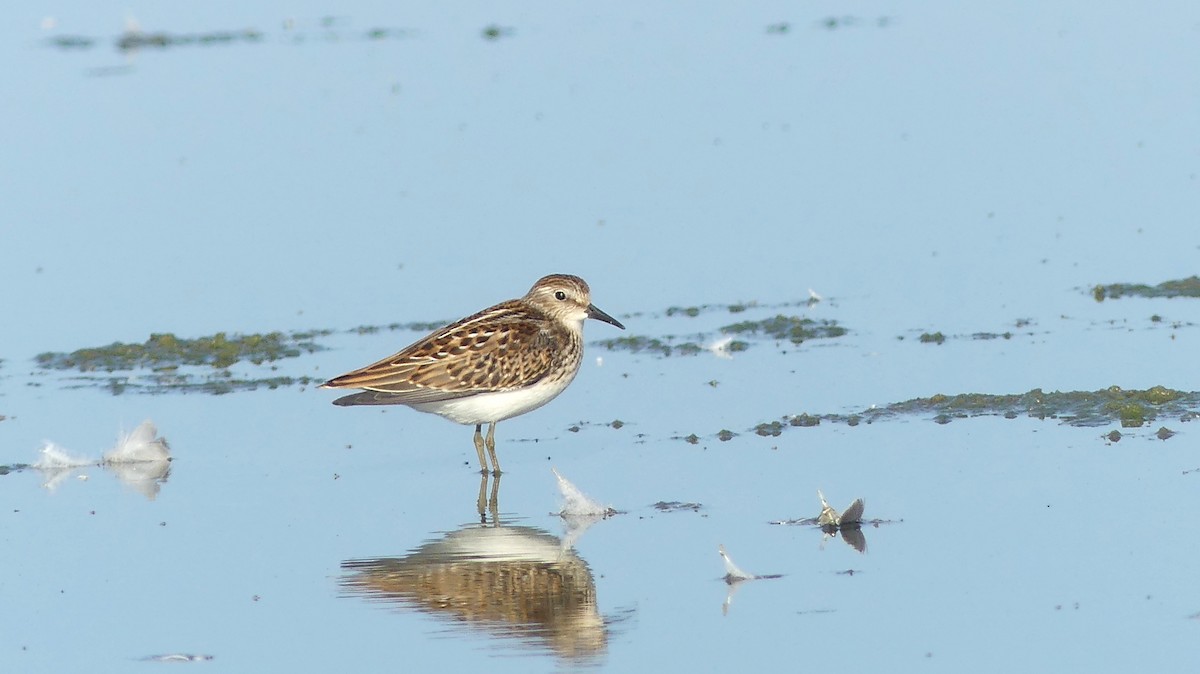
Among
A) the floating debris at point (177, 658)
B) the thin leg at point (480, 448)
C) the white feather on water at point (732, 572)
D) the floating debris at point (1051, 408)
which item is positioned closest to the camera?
the floating debris at point (177, 658)

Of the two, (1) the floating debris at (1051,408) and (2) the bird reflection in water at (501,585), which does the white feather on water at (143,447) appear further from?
(1) the floating debris at (1051,408)

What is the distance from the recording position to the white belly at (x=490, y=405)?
436 inches

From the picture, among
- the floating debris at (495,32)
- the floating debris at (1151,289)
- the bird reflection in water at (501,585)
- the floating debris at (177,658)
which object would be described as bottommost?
the floating debris at (177,658)

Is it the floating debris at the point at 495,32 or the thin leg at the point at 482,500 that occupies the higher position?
the floating debris at the point at 495,32

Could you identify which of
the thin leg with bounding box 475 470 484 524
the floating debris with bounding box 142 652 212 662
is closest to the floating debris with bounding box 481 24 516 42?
the thin leg with bounding box 475 470 484 524

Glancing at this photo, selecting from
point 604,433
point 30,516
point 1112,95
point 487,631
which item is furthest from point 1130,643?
point 1112,95

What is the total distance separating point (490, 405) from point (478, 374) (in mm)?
192

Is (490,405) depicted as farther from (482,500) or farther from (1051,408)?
(1051,408)

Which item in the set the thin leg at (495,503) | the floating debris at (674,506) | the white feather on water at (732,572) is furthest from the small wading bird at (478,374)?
the white feather on water at (732,572)

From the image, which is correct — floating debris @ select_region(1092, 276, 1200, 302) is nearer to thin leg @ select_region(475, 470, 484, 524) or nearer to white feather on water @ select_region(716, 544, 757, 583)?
thin leg @ select_region(475, 470, 484, 524)

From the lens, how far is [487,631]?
7.97 meters

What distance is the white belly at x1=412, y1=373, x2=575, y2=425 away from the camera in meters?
11.1

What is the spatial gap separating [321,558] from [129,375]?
4.81 metres

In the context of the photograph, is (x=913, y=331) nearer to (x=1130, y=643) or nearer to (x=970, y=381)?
(x=970, y=381)
